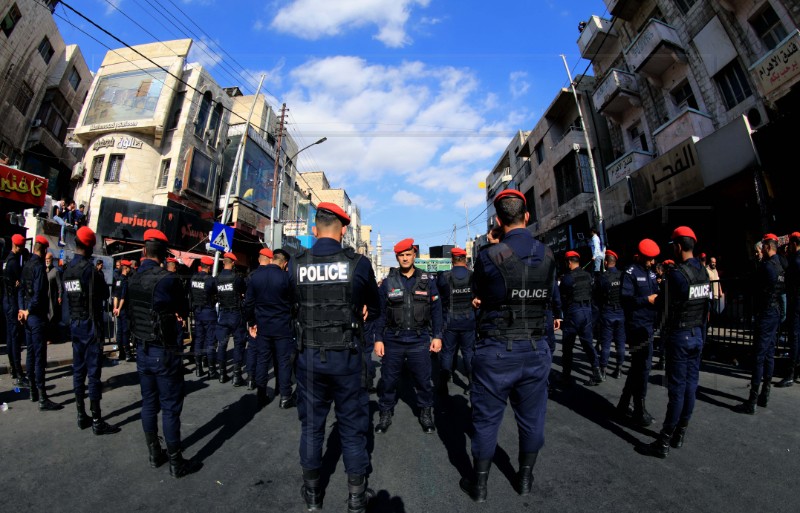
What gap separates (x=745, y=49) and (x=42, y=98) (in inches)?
1253

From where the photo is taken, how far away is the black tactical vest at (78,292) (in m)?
4.09

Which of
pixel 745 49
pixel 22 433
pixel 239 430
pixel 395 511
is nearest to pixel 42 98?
pixel 22 433

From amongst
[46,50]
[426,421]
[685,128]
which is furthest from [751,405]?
[46,50]

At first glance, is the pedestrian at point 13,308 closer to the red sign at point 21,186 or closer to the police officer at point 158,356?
the police officer at point 158,356

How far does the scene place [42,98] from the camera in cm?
2081

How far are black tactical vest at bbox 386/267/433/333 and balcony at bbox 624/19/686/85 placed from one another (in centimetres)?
1444

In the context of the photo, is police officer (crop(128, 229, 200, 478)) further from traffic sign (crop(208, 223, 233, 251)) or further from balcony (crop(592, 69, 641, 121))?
balcony (crop(592, 69, 641, 121))

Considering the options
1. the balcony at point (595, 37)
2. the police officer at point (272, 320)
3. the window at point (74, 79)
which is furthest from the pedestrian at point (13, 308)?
the window at point (74, 79)

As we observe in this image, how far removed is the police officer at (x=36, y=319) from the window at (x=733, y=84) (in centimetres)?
1685

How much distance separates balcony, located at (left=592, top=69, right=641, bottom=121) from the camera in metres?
15.5

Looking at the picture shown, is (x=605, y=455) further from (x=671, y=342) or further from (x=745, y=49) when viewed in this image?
(x=745, y=49)

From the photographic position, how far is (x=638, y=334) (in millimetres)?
4473

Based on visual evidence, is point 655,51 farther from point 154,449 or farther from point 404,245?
point 154,449

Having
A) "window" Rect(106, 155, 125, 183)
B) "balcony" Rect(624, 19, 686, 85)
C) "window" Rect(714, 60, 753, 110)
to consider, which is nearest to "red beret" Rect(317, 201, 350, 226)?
"window" Rect(714, 60, 753, 110)
